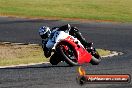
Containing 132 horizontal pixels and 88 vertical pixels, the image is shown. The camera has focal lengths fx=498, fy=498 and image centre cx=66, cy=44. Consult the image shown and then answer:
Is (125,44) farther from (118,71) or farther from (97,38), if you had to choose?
(118,71)

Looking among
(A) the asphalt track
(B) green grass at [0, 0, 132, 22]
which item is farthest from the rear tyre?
(B) green grass at [0, 0, 132, 22]

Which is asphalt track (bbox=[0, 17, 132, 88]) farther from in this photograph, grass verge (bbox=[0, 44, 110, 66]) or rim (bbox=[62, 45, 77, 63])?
grass verge (bbox=[0, 44, 110, 66])

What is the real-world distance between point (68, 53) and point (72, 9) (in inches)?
1145

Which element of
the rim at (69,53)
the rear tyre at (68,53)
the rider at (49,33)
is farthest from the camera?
the rider at (49,33)

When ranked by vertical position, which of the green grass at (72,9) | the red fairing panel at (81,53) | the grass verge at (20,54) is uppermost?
the red fairing panel at (81,53)

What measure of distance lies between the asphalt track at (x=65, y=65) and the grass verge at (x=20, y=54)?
1446 millimetres

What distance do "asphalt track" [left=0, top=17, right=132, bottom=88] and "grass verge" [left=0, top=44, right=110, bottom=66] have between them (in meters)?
1.45

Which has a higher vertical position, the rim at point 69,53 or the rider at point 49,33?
the rider at point 49,33

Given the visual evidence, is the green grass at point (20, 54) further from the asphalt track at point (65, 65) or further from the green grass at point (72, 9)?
the green grass at point (72, 9)

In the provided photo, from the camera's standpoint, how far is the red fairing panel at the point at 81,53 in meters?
16.0

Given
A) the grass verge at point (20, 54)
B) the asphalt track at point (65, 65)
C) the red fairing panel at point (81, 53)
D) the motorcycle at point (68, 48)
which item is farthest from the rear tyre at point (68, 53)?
the grass verge at point (20, 54)

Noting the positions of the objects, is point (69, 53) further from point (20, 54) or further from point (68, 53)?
point (20, 54)

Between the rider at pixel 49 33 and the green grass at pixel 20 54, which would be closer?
the rider at pixel 49 33

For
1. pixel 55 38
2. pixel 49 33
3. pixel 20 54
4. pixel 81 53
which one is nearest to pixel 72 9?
pixel 20 54
